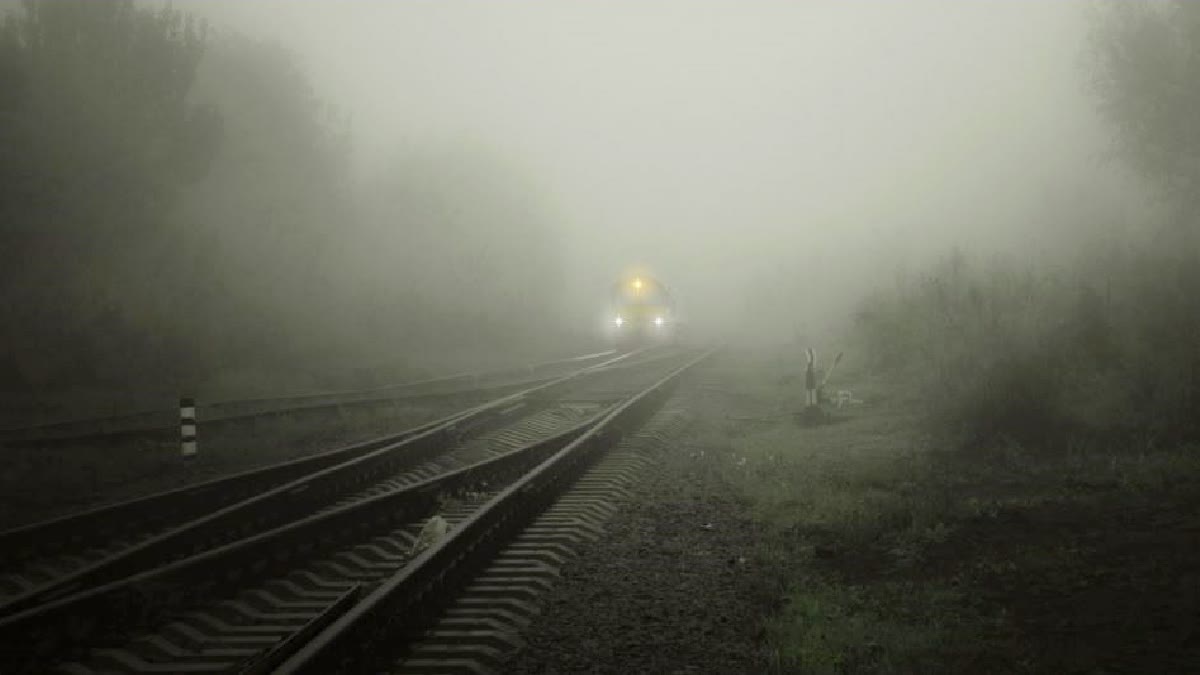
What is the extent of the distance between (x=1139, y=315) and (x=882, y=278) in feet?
85.8

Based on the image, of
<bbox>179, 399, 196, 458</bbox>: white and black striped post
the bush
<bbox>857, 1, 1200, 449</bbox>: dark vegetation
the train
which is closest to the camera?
the bush

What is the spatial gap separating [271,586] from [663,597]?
3.15 metres

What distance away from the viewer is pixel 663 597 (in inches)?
233

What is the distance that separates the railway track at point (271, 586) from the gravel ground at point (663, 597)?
104 centimetres

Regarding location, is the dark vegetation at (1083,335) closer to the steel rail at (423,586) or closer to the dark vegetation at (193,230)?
the steel rail at (423,586)

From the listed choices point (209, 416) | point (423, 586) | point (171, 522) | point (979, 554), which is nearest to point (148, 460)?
point (209, 416)

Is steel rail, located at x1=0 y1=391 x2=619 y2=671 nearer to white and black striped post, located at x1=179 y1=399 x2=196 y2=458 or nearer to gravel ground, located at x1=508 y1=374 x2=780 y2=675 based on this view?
gravel ground, located at x1=508 y1=374 x2=780 y2=675

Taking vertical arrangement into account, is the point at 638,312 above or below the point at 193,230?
below

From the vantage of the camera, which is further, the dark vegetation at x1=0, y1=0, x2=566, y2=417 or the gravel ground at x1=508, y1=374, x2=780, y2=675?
the dark vegetation at x1=0, y1=0, x2=566, y2=417

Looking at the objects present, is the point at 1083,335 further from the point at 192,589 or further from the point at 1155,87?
the point at 1155,87

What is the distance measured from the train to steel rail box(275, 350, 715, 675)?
92.7ft

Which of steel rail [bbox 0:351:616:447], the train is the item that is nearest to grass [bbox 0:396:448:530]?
steel rail [bbox 0:351:616:447]

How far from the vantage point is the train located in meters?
38.4

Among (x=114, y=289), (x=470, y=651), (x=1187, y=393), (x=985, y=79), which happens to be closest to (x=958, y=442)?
(x=1187, y=393)
